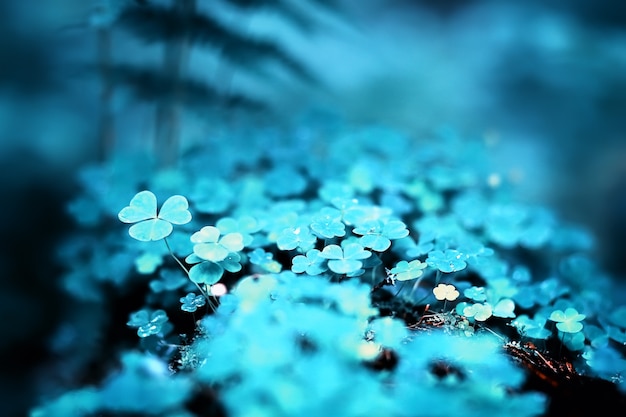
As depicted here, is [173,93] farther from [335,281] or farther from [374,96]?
[374,96]

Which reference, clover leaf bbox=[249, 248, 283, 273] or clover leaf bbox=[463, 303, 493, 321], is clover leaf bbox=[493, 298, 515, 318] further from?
clover leaf bbox=[249, 248, 283, 273]

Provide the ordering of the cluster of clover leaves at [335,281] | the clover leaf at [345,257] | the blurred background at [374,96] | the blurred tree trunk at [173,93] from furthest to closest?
the blurred background at [374,96]
the blurred tree trunk at [173,93]
the clover leaf at [345,257]
the cluster of clover leaves at [335,281]

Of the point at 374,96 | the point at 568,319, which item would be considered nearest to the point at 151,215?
the point at 568,319

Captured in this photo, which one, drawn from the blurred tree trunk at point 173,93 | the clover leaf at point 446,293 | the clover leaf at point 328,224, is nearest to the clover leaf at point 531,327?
the clover leaf at point 446,293

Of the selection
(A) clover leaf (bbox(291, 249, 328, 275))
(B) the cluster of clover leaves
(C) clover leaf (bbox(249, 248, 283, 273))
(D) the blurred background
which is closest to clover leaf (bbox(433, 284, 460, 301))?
(B) the cluster of clover leaves

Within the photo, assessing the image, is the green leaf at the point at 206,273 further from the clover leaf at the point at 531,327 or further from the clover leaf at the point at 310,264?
the clover leaf at the point at 531,327
